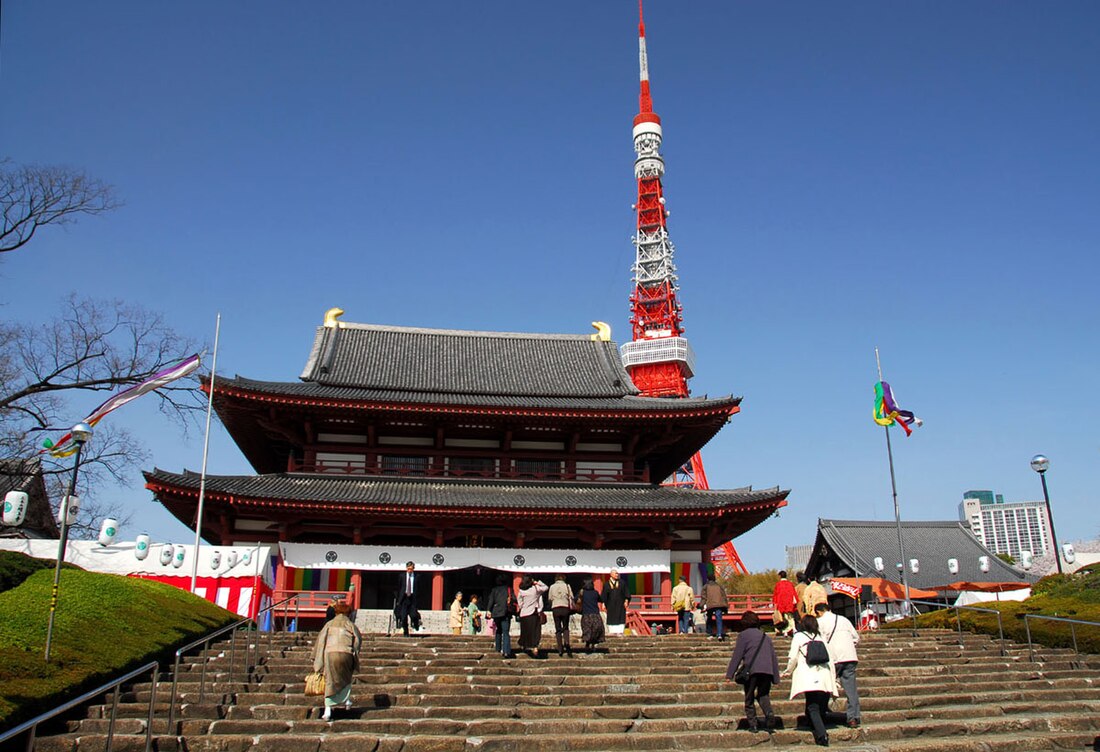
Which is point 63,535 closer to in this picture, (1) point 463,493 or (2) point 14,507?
(2) point 14,507

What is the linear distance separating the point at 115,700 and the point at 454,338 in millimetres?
29423

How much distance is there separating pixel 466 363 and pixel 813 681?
86.6 ft

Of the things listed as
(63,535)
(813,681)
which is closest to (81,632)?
(63,535)

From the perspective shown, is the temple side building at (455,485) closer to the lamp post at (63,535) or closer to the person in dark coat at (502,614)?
the person in dark coat at (502,614)

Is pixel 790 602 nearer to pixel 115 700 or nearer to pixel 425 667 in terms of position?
pixel 425 667

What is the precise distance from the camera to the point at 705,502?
Answer: 94.6 feet

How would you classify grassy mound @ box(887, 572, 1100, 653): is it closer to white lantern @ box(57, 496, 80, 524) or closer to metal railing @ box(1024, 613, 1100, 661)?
metal railing @ box(1024, 613, 1100, 661)

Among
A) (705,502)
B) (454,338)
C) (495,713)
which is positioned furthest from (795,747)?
(454,338)

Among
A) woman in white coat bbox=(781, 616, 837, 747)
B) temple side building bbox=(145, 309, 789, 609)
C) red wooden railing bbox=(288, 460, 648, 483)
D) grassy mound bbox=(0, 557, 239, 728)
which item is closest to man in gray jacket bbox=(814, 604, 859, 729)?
woman in white coat bbox=(781, 616, 837, 747)

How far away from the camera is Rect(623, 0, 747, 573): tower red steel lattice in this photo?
73.1 m

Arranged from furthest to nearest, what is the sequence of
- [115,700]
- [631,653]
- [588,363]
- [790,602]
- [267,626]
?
[588,363]
[267,626]
[790,602]
[631,653]
[115,700]

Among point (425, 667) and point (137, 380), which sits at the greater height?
point (137, 380)

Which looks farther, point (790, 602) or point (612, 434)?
point (612, 434)

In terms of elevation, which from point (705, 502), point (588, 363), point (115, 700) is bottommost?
point (115, 700)
